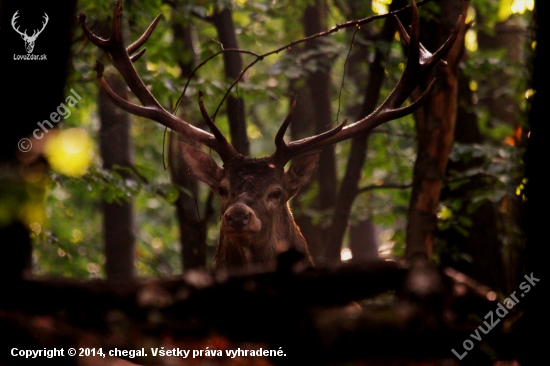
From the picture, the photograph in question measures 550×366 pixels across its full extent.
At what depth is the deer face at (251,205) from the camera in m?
6.20

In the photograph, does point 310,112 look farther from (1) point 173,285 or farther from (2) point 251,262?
(1) point 173,285

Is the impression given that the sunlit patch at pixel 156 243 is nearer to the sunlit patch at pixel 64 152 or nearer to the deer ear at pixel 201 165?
the deer ear at pixel 201 165

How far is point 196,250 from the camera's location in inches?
395

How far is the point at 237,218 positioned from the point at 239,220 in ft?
0.09

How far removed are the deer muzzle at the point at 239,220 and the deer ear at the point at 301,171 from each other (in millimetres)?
1277

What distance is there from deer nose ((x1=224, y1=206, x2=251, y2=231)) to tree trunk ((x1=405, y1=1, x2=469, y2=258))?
8.12ft

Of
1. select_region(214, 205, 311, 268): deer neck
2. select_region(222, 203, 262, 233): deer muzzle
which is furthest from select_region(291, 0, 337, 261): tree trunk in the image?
select_region(222, 203, 262, 233): deer muzzle

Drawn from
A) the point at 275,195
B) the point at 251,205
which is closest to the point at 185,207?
the point at 275,195

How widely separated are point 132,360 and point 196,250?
723cm

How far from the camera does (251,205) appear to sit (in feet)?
21.0

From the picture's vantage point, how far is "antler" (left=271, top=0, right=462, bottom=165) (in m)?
6.36

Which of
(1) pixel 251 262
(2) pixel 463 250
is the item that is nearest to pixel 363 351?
(1) pixel 251 262

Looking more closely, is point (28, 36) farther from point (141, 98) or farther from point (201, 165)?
point (201, 165)

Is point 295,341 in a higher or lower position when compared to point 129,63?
lower
